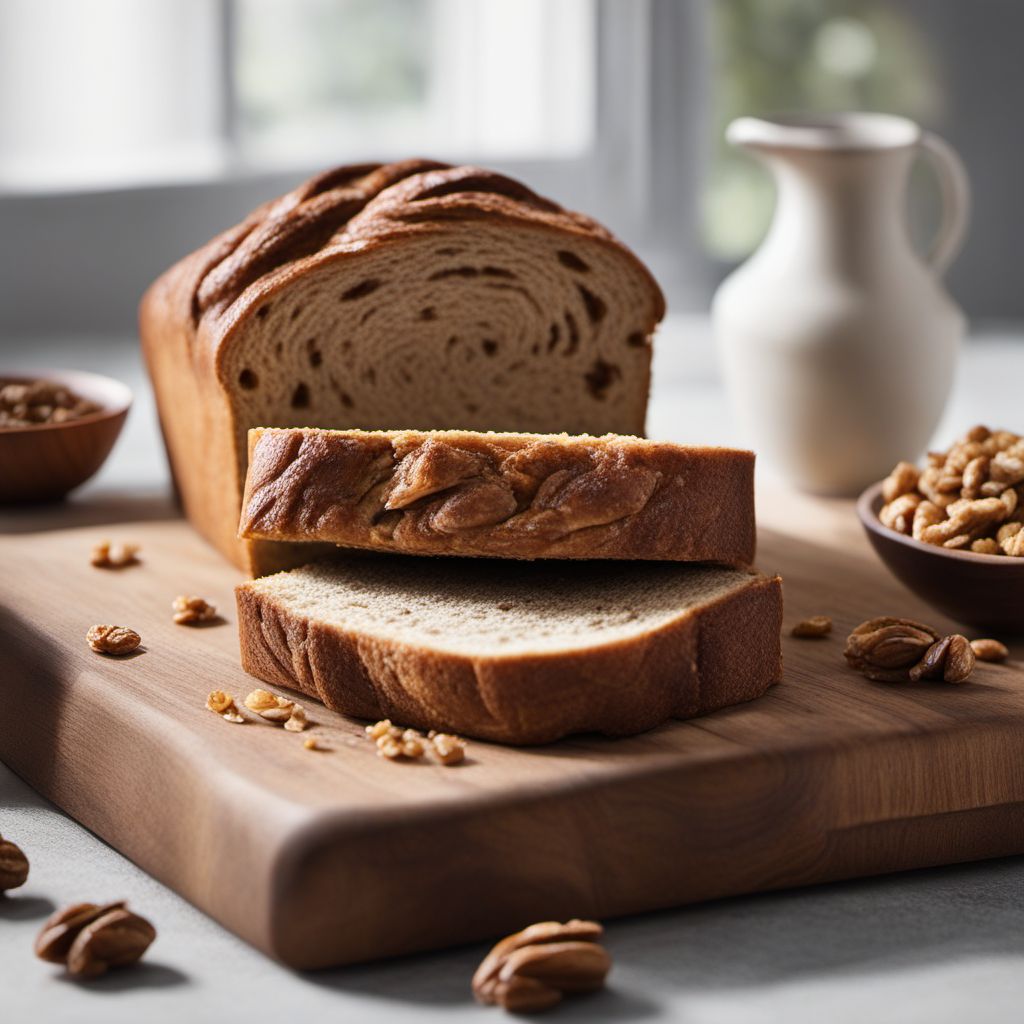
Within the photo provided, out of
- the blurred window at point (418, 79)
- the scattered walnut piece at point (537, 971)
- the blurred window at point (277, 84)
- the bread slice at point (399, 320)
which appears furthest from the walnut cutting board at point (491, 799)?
the blurred window at point (418, 79)

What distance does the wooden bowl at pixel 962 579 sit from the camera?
104 inches

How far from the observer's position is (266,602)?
2.48m

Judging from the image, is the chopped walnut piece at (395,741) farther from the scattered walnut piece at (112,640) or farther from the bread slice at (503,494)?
the scattered walnut piece at (112,640)

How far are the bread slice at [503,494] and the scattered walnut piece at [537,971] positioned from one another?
60 cm

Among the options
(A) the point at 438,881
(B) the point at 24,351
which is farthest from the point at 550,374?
(B) the point at 24,351

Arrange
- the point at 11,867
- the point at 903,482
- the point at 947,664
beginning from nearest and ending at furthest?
the point at 11,867 < the point at 947,664 < the point at 903,482

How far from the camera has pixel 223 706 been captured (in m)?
2.37

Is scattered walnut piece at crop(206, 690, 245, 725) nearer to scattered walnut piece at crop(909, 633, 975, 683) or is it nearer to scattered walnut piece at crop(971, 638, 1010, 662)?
scattered walnut piece at crop(909, 633, 975, 683)

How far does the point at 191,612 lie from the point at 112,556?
41 centimetres

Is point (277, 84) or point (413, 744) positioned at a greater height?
point (277, 84)

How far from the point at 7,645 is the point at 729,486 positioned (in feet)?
3.75

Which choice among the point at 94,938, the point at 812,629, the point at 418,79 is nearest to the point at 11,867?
the point at 94,938

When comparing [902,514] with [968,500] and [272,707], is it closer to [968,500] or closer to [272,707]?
[968,500]

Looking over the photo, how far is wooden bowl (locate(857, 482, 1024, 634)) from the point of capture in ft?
8.68
